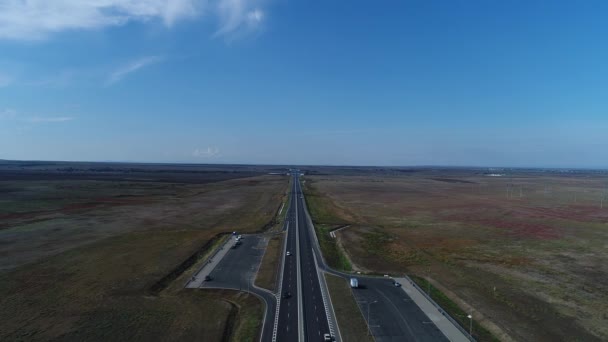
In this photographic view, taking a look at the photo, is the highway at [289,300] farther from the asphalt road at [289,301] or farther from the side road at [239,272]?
the side road at [239,272]

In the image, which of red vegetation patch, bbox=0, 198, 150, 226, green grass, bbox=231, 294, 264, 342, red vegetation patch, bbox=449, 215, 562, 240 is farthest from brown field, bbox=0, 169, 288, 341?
red vegetation patch, bbox=449, 215, 562, 240

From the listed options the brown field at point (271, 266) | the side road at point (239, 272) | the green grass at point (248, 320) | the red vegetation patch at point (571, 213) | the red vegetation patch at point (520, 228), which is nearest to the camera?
the green grass at point (248, 320)

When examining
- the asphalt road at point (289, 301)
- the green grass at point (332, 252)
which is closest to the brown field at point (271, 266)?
the asphalt road at point (289, 301)

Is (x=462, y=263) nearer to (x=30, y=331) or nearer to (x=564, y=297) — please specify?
(x=564, y=297)

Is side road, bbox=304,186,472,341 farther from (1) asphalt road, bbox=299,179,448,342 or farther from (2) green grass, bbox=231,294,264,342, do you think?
(2) green grass, bbox=231,294,264,342

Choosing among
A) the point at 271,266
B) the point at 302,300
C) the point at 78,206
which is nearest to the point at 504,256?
the point at 302,300

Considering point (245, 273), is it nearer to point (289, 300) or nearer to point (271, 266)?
point (271, 266)
